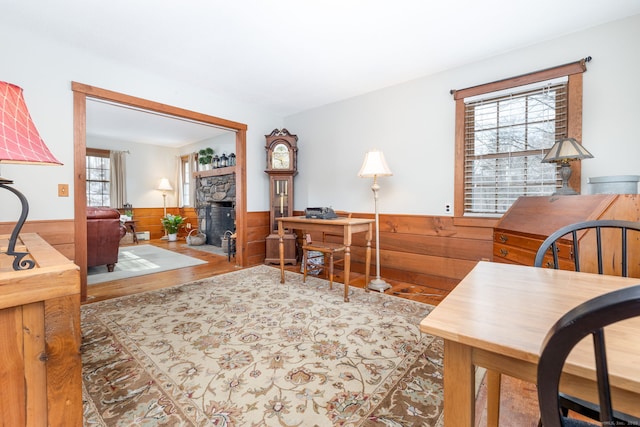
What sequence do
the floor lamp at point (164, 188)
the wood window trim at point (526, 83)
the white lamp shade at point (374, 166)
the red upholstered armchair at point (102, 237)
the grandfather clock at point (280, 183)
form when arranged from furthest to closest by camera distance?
the floor lamp at point (164, 188) → the grandfather clock at point (280, 183) → the red upholstered armchair at point (102, 237) → the white lamp shade at point (374, 166) → the wood window trim at point (526, 83)

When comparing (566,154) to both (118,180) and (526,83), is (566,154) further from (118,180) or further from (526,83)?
(118,180)

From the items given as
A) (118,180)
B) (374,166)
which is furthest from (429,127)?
(118,180)

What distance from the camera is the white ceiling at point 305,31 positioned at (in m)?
2.04

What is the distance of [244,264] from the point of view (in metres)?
4.02

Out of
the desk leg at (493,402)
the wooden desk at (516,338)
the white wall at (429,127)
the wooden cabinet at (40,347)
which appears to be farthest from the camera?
the white wall at (429,127)

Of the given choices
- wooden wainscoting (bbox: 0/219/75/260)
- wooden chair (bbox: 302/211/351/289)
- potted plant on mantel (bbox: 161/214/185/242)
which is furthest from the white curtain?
wooden chair (bbox: 302/211/351/289)

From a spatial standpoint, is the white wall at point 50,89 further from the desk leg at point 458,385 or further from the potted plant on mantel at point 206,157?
the desk leg at point 458,385

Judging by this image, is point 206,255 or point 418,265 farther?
point 206,255

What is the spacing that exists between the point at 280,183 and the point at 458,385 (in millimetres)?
3841

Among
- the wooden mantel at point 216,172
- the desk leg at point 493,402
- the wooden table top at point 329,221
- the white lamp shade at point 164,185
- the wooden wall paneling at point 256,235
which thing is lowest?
the desk leg at point 493,402

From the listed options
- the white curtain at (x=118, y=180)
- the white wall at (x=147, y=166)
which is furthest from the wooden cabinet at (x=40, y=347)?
the white curtain at (x=118, y=180)

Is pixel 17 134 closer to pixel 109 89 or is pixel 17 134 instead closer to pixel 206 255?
pixel 109 89

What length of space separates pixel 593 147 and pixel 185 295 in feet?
12.6

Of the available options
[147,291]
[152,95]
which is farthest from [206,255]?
[152,95]
